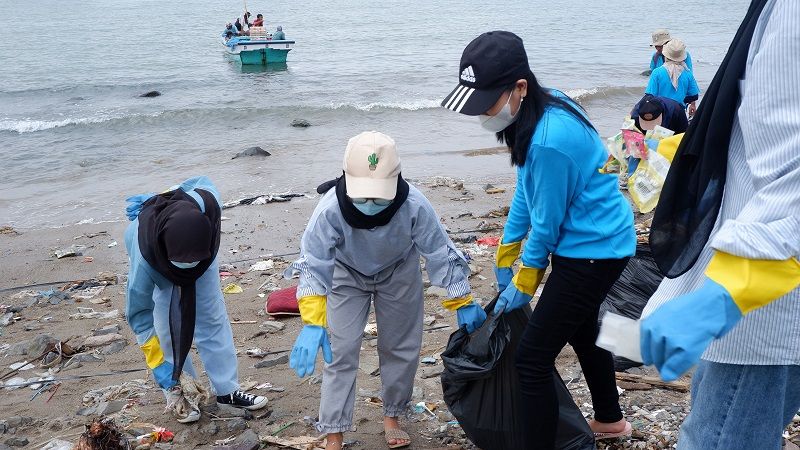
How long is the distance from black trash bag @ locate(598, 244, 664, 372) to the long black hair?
146 centimetres

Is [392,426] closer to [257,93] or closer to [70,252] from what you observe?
[70,252]

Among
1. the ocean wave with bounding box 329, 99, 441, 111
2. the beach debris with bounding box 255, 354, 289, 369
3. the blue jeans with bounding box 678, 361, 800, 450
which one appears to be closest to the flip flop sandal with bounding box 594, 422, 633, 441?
the blue jeans with bounding box 678, 361, 800, 450

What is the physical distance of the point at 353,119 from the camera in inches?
714

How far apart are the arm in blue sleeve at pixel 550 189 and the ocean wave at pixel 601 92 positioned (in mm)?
17642

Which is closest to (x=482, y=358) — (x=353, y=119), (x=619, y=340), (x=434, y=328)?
(x=619, y=340)

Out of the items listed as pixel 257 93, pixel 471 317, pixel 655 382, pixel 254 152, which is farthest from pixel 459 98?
pixel 257 93

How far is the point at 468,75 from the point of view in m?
2.92

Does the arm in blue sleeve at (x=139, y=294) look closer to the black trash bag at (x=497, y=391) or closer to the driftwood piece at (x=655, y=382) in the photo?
the black trash bag at (x=497, y=391)

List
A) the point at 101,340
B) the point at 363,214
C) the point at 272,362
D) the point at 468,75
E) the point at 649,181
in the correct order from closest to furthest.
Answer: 1. the point at 468,75
2. the point at 363,214
3. the point at 649,181
4. the point at 272,362
5. the point at 101,340

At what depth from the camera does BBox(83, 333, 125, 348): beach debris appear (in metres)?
5.62

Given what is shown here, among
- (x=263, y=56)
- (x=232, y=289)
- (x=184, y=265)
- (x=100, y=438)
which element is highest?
(x=184, y=265)

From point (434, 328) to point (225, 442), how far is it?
1864mm

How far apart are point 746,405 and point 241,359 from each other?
3828 mm

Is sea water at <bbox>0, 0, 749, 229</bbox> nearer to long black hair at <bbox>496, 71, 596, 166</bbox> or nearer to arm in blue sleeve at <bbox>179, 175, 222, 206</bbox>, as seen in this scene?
arm in blue sleeve at <bbox>179, 175, 222, 206</bbox>
